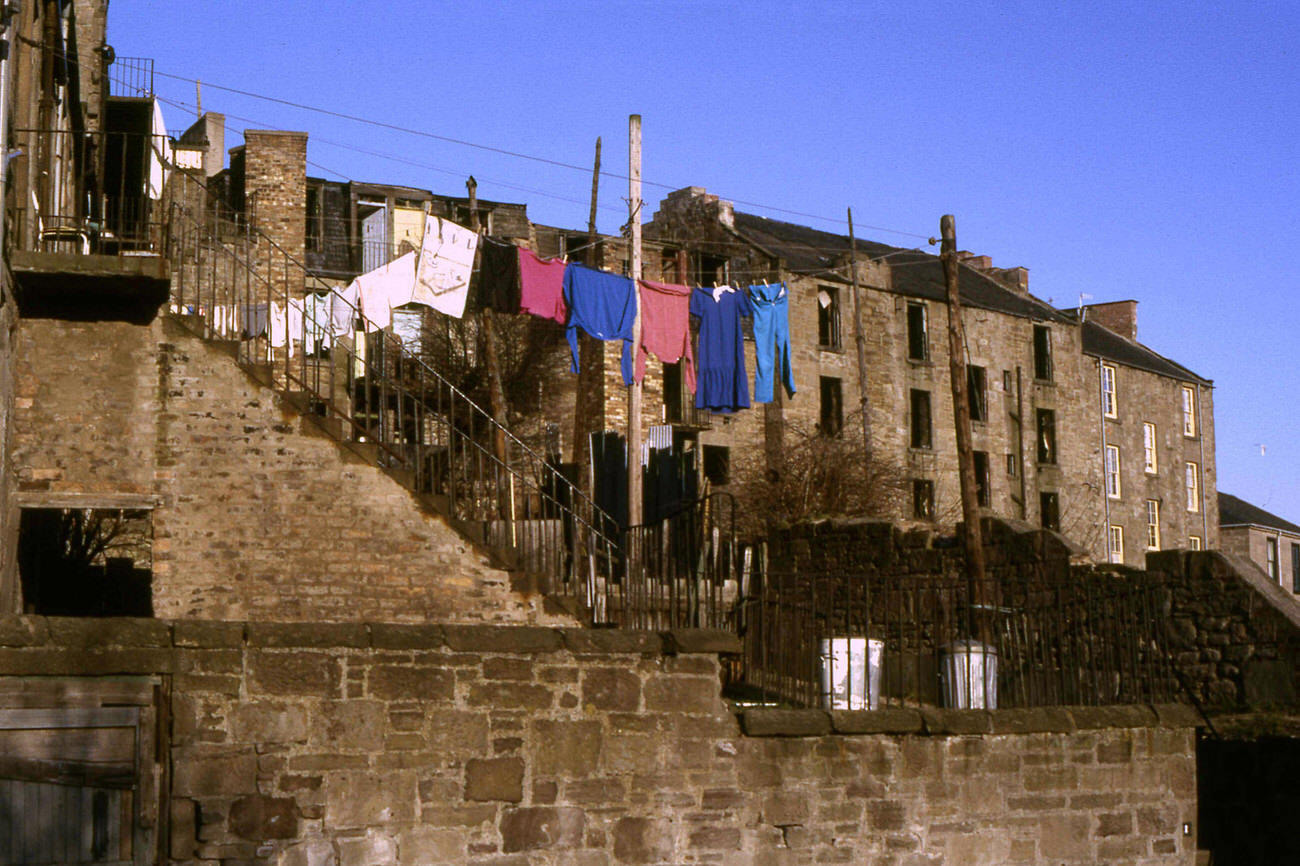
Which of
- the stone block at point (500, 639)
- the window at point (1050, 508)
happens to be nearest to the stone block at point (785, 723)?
the stone block at point (500, 639)

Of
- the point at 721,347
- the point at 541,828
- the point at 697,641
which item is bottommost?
the point at 541,828

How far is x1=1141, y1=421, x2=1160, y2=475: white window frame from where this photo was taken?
172 feet

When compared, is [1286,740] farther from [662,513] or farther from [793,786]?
[662,513]

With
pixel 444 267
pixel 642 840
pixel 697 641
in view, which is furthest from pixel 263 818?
pixel 444 267

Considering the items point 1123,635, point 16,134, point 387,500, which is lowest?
point 1123,635

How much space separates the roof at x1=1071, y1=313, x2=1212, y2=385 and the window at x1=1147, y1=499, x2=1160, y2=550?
14.8 feet

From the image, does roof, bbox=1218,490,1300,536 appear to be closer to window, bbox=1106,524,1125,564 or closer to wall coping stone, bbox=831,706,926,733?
window, bbox=1106,524,1125,564

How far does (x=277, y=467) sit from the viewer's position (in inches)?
620

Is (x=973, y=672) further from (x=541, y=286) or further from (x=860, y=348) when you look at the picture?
(x=860, y=348)

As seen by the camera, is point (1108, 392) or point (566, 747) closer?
point (566, 747)

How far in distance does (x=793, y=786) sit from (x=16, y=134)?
29.2 feet

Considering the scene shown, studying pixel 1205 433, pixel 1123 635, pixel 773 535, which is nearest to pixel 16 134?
pixel 1123 635

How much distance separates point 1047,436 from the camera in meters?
49.1

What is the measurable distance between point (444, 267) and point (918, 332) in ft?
84.0
